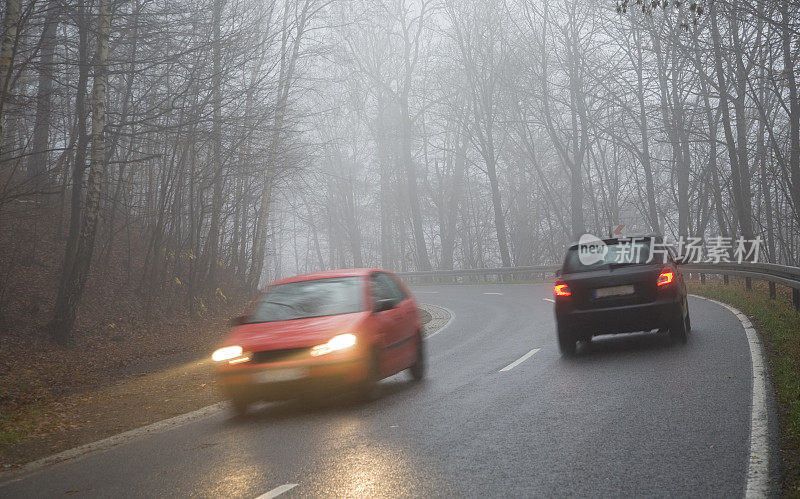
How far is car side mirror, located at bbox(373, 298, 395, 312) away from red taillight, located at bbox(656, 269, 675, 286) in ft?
13.4

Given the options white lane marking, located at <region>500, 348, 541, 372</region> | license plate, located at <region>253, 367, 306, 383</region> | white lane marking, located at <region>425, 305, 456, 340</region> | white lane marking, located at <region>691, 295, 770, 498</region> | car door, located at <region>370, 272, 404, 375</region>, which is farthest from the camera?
white lane marking, located at <region>425, 305, 456, 340</region>

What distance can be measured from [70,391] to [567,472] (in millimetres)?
9069

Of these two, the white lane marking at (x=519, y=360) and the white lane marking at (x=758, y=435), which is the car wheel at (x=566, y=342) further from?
the white lane marking at (x=758, y=435)

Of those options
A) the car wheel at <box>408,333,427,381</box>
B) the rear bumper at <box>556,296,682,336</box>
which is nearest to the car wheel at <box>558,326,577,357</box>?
the rear bumper at <box>556,296,682,336</box>

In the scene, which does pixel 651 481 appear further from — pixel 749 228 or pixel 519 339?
pixel 749 228

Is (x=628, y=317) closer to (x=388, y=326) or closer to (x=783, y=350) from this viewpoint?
(x=783, y=350)

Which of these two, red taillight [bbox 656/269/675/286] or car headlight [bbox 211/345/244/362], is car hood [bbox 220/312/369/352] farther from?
red taillight [bbox 656/269/675/286]

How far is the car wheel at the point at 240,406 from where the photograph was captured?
9078 millimetres

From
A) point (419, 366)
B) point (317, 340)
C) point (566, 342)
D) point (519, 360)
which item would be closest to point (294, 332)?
point (317, 340)

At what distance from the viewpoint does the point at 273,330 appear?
932 centimetres

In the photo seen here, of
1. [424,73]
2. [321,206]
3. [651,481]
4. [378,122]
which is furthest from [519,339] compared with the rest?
[321,206]

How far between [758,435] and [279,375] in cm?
475

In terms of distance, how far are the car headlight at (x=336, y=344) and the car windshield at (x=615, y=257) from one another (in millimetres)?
4503

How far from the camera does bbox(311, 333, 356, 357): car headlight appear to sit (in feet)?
28.9
